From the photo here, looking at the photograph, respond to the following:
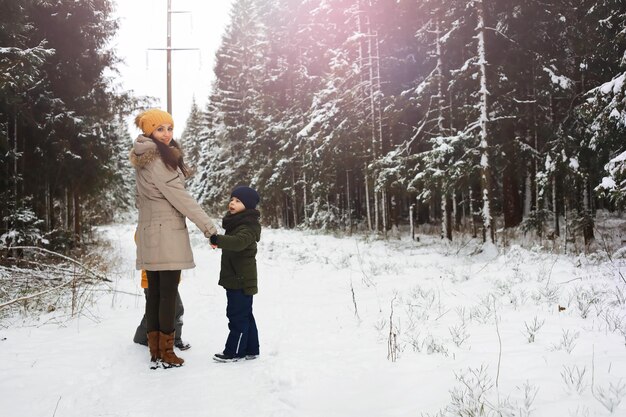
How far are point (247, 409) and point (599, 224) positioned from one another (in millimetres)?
17868

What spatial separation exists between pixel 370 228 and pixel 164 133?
1644cm

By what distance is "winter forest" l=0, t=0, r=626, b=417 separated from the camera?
3217mm

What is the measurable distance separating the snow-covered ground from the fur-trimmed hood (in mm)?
1907

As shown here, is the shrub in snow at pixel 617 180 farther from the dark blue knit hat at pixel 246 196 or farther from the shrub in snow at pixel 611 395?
the dark blue knit hat at pixel 246 196

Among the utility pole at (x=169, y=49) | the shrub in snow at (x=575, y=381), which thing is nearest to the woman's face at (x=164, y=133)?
the shrub in snow at (x=575, y=381)

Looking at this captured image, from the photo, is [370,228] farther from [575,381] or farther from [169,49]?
[575,381]

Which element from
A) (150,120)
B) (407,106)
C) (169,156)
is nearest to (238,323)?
(169,156)

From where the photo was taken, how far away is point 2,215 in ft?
33.5

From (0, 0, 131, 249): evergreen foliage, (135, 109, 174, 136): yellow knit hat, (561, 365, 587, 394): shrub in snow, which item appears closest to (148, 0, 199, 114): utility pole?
(0, 0, 131, 249): evergreen foliage

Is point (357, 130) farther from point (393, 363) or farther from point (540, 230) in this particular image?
→ point (393, 363)

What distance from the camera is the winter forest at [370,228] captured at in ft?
10.6

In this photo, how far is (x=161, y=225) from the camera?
377 centimetres

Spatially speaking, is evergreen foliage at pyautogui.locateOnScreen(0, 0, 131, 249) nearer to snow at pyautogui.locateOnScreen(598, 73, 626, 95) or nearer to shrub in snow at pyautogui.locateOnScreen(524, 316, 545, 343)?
shrub in snow at pyautogui.locateOnScreen(524, 316, 545, 343)

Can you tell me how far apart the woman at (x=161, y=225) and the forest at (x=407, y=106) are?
5838 millimetres
